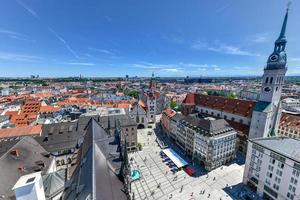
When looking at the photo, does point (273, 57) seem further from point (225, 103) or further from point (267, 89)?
point (225, 103)

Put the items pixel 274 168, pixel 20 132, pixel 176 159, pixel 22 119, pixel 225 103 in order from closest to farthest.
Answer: pixel 274 168
pixel 20 132
pixel 176 159
pixel 225 103
pixel 22 119

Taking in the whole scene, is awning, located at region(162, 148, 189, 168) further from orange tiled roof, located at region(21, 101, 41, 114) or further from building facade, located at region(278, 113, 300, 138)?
orange tiled roof, located at region(21, 101, 41, 114)

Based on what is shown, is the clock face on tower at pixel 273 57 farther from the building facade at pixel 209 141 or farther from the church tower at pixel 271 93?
the building facade at pixel 209 141

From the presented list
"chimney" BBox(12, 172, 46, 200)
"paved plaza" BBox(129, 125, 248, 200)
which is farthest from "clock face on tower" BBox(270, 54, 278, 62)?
"chimney" BBox(12, 172, 46, 200)

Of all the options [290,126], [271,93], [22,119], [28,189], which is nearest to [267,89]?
[271,93]

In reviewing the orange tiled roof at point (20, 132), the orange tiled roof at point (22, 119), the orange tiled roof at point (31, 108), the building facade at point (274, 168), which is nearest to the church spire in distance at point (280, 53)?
the building facade at point (274, 168)
